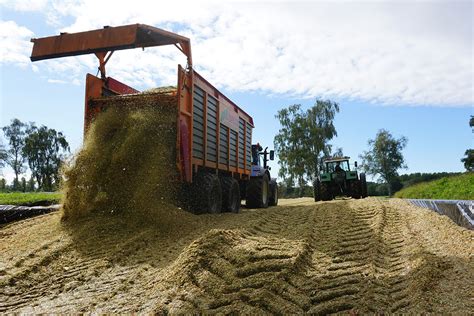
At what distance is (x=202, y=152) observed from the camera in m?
8.48

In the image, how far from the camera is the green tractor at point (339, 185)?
18547 millimetres

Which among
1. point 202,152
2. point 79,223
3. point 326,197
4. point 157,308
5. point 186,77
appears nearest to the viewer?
point 157,308

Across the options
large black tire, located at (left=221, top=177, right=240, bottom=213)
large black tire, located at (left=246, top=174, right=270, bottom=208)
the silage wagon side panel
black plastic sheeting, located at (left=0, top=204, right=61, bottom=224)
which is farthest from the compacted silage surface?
large black tire, located at (left=246, top=174, right=270, bottom=208)

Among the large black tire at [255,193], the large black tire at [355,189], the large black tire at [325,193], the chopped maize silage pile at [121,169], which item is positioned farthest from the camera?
the large black tire at [355,189]

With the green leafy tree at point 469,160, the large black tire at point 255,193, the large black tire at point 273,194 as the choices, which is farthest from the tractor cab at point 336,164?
the green leafy tree at point 469,160

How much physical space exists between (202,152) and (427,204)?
7158mm

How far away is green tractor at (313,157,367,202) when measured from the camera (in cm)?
1855

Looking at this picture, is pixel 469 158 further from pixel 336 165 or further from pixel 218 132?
pixel 218 132

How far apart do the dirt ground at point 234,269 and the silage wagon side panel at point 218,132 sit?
210 centimetres

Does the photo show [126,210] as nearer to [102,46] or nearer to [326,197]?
[102,46]

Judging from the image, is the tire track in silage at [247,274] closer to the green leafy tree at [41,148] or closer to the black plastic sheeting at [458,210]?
the black plastic sheeting at [458,210]

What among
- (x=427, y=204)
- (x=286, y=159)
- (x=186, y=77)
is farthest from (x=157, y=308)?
(x=286, y=159)

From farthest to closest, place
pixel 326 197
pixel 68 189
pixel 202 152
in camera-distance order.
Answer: pixel 326 197 < pixel 202 152 < pixel 68 189

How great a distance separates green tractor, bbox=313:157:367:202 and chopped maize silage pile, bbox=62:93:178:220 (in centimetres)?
1226
